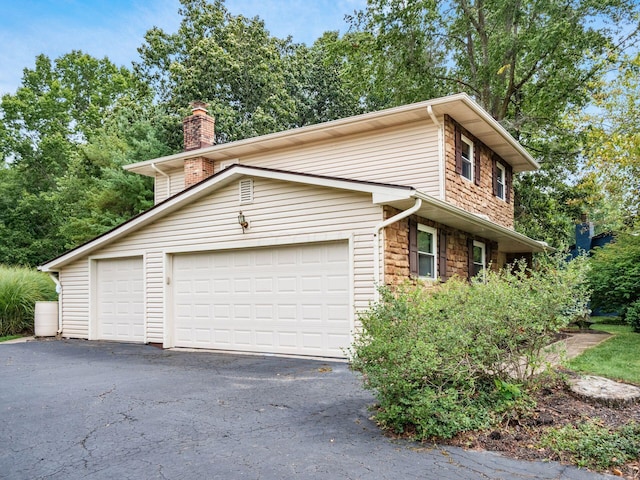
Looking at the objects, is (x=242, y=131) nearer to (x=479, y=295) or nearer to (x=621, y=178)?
(x=621, y=178)

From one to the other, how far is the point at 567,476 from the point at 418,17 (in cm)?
1807

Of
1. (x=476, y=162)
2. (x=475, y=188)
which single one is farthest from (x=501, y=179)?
(x=475, y=188)

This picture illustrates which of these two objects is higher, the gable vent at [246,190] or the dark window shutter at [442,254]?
the gable vent at [246,190]

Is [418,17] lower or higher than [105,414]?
higher

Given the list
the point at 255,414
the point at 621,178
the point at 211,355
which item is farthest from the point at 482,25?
the point at 255,414

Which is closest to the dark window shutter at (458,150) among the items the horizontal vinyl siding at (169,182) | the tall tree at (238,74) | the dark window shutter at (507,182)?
the dark window shutter at (507,182)

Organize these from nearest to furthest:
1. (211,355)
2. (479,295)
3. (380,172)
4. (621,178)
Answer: (479,295), (211,355), (380,172), (621,178)

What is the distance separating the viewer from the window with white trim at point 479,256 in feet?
39.8

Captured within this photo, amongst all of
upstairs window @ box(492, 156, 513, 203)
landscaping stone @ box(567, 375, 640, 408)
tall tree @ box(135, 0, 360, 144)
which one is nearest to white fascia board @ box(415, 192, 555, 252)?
upstairs window @ box(492, 156, 513, 203)

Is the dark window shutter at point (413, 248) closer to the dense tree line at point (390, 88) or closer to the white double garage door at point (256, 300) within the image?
the white double garage door at point (256, 300)

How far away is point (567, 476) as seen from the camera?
3418mm

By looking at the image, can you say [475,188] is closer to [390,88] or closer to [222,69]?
[390,88]

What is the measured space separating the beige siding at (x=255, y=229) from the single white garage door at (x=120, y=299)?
0.35 metres

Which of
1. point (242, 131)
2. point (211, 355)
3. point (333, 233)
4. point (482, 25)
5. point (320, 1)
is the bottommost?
point (211, 355)
